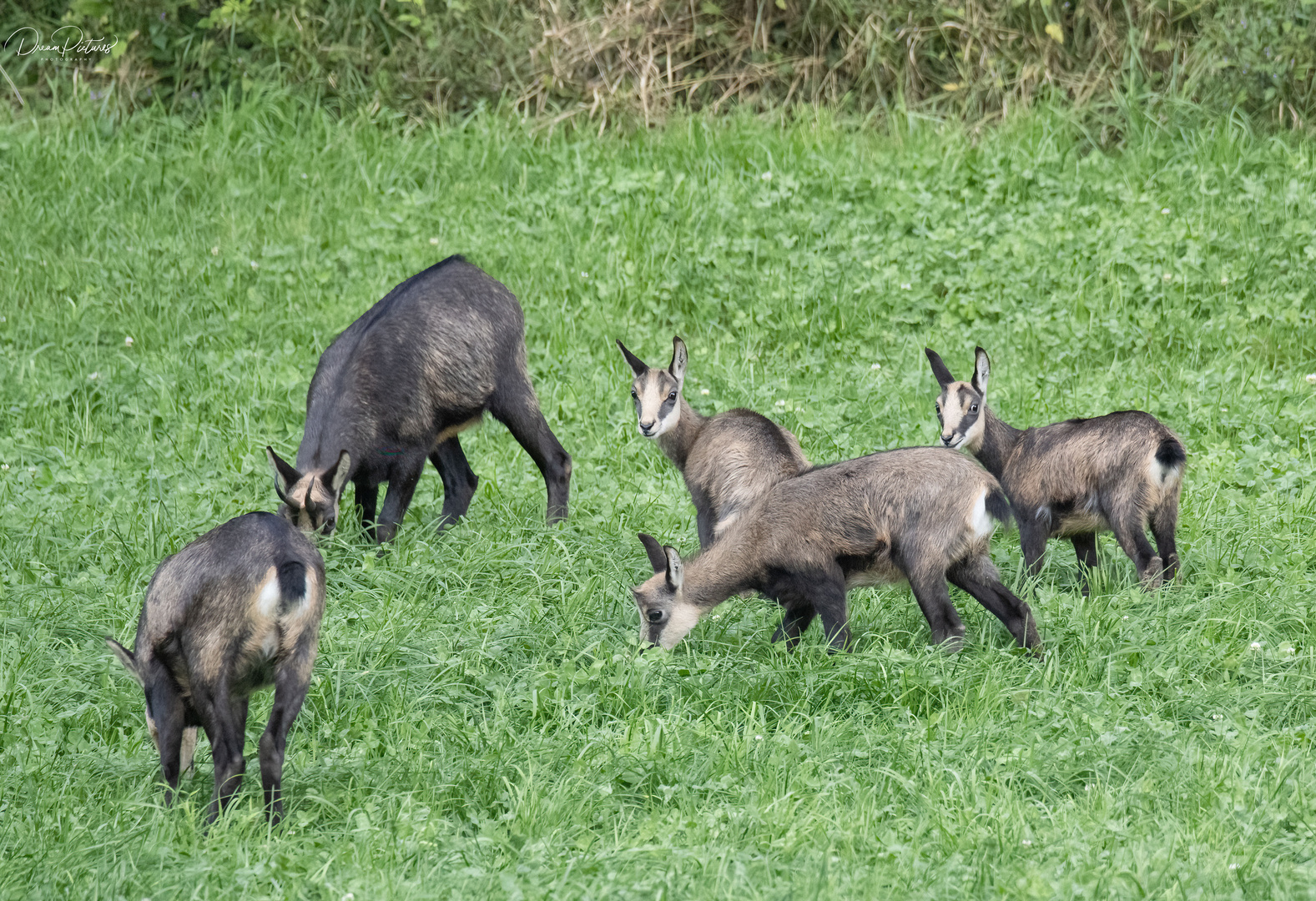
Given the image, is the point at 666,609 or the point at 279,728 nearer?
the point at 279,728

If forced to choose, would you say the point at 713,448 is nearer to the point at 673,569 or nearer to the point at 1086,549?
the point at 673,569

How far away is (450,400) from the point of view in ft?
22.4

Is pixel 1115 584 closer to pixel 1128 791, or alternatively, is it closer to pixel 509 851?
pixel 1128 791

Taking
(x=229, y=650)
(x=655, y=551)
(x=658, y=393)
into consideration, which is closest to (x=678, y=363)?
(x=658, y=393)

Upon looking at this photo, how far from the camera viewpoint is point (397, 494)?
6590 millimetres

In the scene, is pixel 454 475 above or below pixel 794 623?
below

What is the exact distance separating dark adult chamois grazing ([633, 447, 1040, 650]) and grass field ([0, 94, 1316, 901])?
6.5 inches

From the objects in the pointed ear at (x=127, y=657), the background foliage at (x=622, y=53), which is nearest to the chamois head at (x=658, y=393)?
the pointed ear at (x=127, y=657)

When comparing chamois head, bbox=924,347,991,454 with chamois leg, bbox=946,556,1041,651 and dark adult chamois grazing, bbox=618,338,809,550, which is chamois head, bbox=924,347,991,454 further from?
chamois leg, bbox=946,556,1041,651

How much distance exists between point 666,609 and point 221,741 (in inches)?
68.8

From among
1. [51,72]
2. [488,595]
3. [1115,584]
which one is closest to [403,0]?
[51,72]

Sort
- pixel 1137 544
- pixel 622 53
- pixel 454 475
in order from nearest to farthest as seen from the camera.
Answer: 1. pixel 1137 544
2. pixel 454 475
3. pixel 622 53

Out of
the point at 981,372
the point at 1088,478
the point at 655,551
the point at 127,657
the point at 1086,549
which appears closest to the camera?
the point at 127,657

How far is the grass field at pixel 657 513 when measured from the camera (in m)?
3.85
